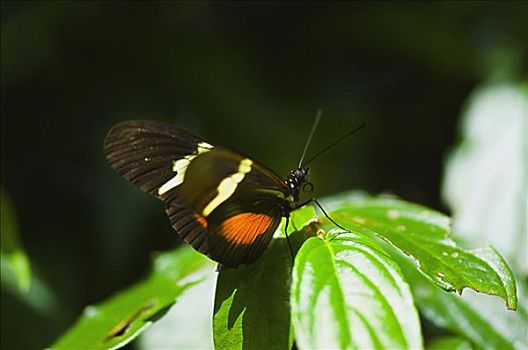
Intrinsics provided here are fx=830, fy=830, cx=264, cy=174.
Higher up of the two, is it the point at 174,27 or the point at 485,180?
the point at 174,27

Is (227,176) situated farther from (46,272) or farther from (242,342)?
(46,272)

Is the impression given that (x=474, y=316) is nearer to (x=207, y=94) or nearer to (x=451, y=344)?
(x=451, y=344)

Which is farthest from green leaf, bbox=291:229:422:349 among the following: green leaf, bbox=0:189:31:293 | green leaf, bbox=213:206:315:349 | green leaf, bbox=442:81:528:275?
green leaf, bbox=442:81:528:275

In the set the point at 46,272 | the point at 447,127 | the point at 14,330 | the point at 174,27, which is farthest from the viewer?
the point at 174,27

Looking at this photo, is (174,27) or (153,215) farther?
(174,27)

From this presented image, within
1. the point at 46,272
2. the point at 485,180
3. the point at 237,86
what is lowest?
the point at 485,180

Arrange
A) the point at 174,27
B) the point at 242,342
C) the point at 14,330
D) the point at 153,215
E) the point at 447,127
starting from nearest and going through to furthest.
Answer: the point at 242,342 → the point at 14,330 → the point at 153,215 → the point at 447,127 → the point at 174,27

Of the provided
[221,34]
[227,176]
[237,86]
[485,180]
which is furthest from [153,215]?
[227,176]
